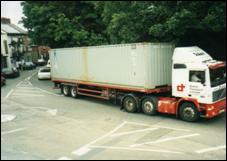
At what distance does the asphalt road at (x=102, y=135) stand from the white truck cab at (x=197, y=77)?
1.13 m

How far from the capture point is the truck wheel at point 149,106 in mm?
15430

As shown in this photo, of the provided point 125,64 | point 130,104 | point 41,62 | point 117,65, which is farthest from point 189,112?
point 41,62

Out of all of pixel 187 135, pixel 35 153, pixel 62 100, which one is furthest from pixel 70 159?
pixel 62 100

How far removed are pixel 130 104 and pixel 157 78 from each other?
1.86m

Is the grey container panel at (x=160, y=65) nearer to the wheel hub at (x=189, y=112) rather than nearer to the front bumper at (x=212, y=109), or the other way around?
the wheel hub at (x=189, y=112)

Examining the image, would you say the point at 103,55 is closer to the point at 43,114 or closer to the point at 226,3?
the point at 43,114

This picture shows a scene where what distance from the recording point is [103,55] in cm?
1817

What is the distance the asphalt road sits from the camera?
32.7 ft

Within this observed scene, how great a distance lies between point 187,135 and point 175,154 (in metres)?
2.35

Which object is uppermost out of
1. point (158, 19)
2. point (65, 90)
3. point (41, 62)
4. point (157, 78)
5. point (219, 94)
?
point (158, 19)

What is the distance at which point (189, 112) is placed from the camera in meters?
14.1

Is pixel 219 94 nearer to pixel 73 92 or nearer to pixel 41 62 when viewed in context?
pixel 73 92

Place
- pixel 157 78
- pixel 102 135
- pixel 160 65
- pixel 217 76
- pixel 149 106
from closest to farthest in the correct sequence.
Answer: pixel 102 135
pixel 217 76
pixel 149 106
pixel 157 78
pixel 160 65

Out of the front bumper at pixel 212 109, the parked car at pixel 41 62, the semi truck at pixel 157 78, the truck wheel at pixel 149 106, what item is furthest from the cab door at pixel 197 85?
the parked car at pixel 41 62
